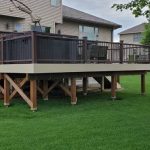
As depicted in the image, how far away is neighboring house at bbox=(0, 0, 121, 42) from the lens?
21391 millimetres

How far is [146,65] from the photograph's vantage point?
57.3ft

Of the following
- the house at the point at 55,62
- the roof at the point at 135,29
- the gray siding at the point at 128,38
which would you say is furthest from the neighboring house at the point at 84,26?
the gray siding at the point at 128,38

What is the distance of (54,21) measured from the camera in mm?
24062

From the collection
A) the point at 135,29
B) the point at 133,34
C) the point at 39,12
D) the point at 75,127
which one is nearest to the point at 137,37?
the point at 133,34

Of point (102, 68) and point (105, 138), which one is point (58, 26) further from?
point (105, 138)

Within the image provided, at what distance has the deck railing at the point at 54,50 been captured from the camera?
39.5ft

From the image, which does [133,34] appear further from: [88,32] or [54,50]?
[54,50]

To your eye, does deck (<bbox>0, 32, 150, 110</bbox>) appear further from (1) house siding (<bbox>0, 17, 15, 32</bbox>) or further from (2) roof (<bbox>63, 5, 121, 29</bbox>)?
(2) roof (<bbox>63, 5, 121, 29</bbox>)

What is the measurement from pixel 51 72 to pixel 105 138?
468cm

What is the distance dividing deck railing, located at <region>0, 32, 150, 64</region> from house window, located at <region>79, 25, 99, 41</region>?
12200 millimetres

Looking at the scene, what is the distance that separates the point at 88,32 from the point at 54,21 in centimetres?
536

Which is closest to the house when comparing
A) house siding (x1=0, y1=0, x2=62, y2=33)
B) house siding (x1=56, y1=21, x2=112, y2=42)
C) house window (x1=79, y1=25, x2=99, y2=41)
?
house siding (x1=0, y1=0, x2=62, y2=33)

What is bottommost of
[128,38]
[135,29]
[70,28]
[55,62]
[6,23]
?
[55,62]

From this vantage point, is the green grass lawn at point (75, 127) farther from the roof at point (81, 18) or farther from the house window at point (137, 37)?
the house window at point (137, 37)
